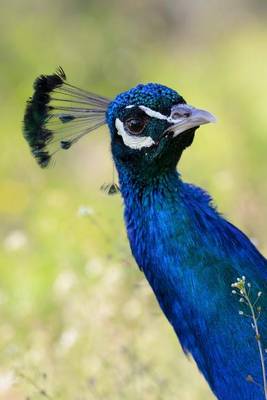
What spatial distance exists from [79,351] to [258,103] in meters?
2.61

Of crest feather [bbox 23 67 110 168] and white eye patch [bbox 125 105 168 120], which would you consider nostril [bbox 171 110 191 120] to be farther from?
crest feather [bbox 23 67 110 168]

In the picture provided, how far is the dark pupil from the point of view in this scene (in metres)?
2.73

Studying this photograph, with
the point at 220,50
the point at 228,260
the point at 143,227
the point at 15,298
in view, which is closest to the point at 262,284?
the point at 228,260

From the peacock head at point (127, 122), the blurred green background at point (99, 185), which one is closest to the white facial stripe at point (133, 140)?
the peacock head at point (127, 122)

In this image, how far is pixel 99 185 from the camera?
5730 mm

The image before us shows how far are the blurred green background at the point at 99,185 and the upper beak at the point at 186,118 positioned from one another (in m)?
0.63

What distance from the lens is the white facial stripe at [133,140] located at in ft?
8.91

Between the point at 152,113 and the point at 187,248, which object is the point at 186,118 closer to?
the point at 152,113

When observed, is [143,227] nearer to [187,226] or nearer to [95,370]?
[187,226]

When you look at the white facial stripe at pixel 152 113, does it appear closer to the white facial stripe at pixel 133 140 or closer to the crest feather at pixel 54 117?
the white facial stripe at pixel 133 140

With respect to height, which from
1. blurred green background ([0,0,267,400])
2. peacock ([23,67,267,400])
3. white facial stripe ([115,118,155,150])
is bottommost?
peacock ([23,67,267,400])

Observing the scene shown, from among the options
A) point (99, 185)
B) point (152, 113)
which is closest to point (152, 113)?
point (152, 113)

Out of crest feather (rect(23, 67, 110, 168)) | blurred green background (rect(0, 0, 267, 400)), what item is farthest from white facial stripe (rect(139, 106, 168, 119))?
blurred green background (rect(0, 0, 267, 400))

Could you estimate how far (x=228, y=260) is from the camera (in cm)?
268
